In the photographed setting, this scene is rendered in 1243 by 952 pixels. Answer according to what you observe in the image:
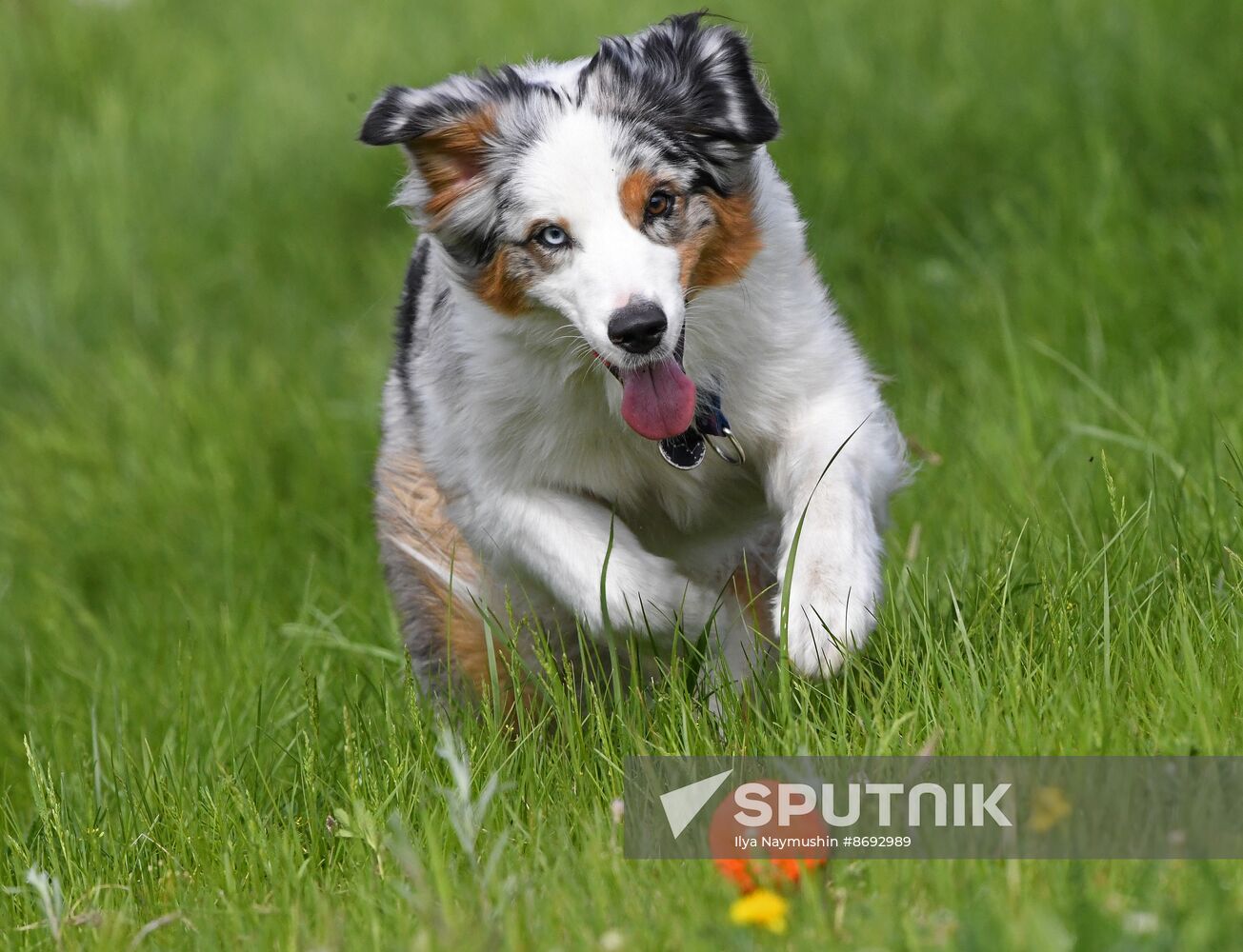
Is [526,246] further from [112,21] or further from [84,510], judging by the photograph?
[112,21]

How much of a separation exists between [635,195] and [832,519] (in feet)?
2.91

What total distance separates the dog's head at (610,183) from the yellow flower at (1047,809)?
137 centimetres

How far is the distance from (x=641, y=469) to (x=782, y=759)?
1.26 meters

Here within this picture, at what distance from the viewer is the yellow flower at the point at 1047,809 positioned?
262cm

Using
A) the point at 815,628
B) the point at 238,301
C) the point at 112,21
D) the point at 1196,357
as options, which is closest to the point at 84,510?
the point at 238,301

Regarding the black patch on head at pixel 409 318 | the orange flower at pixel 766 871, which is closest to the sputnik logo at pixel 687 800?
the orange flower at pixel 766 871

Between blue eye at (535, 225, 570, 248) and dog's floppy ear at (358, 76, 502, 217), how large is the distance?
0.33 meters

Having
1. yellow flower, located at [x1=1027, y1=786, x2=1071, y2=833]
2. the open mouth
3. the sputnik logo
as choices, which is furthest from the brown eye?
yellow flower, located at [x1=1027, y1=786, x2=1071, y2=833]

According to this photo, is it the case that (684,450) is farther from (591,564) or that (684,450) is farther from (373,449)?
(373,449)

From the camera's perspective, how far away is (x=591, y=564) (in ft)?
12.8

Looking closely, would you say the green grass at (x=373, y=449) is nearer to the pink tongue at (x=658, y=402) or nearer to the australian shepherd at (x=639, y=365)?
the australian shepherd at (x=639, y=365)

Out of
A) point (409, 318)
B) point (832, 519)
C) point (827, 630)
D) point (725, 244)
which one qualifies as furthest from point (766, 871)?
point (409, 318)

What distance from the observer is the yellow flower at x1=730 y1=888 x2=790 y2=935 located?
7.82ft

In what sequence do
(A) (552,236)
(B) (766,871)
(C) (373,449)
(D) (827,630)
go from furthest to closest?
(C) (373,449), (A) (552,236), (D) (827,630), (B) (766,871)
